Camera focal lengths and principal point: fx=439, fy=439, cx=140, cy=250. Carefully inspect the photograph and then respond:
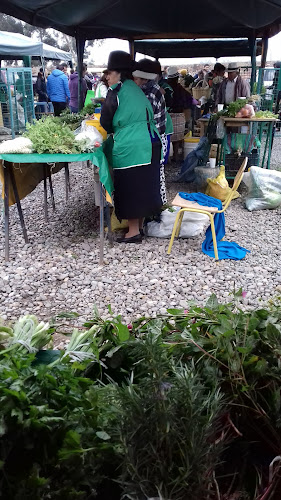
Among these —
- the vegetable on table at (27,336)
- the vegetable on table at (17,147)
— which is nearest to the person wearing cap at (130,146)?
the vegetable on table at (17,147)

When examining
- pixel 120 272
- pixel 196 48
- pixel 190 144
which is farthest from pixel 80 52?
pixel 120 272

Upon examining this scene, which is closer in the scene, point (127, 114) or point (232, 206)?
point (127, 114)

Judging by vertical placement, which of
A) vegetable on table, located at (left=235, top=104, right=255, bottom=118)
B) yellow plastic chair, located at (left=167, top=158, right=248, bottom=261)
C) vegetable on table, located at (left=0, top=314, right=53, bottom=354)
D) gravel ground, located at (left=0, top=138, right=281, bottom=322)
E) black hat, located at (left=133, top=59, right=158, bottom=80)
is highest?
black hat, located at (left=133, top=59, right=158, bottom=80)

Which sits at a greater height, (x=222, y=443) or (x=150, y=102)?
(x=150, y=102)

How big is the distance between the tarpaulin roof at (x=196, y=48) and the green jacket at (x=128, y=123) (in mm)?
7389

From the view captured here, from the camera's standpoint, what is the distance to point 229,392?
1.23m

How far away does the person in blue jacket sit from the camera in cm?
1247

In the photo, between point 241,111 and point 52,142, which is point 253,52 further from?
point 52,142

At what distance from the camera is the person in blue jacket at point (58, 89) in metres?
12.5

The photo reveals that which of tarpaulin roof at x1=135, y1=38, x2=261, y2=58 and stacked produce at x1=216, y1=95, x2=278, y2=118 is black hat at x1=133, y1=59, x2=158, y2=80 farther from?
tarpaulin roof at x1=135, y1=38, x2=261, y2=58

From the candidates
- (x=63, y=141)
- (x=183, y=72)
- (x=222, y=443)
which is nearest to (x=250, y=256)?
(x=63, y=141)

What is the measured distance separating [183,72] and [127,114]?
10519 millimetres

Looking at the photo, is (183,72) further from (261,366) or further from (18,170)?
(261,366)

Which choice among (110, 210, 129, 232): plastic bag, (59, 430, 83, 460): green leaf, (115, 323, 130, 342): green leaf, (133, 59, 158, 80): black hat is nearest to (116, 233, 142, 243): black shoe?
(110, 210, 129, 232): plastic bag
